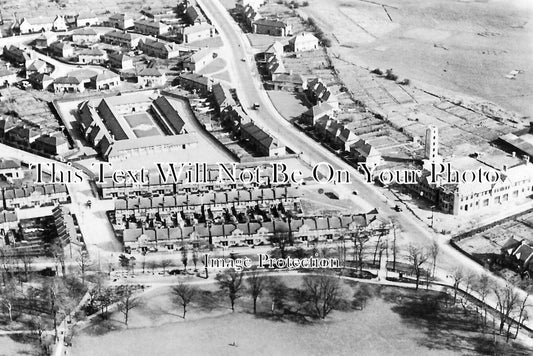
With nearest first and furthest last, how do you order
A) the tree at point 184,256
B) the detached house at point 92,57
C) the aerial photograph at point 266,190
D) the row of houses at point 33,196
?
the aerial photograph at point 266,190
the tree at point 184,256
the row of houses at point 33,196
the detached house at point 92,57

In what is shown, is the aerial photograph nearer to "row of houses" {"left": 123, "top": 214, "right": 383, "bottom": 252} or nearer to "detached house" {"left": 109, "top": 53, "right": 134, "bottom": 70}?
"row of houses" {"left": 123, "top": 214, "right": 383, "bottom": 252}

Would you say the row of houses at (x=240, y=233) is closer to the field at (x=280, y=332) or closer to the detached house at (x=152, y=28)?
the field at (x=280, y=332)

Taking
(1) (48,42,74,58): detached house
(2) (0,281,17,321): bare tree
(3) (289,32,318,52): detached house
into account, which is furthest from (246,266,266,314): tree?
(1) (48,42,74,58): detached house

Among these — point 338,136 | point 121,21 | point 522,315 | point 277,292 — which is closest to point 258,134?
point 338,136

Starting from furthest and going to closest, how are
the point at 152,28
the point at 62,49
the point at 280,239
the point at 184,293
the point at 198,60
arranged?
the point at 152,28 → the point at 62,49 → the point at 198,60 → the point at 280,239 → the point at 184,293

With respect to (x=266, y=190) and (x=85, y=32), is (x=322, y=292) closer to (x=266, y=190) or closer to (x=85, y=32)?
(x=266, y=190)

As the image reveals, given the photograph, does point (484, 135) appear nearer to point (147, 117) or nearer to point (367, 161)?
point (367, 161)

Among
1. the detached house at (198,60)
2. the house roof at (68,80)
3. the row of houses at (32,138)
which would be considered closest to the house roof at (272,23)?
the detached house at (198,60)

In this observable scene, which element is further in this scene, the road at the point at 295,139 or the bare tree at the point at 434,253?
A: the road at the point at 295,139

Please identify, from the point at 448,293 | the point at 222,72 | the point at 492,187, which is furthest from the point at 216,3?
the point at 448,293
